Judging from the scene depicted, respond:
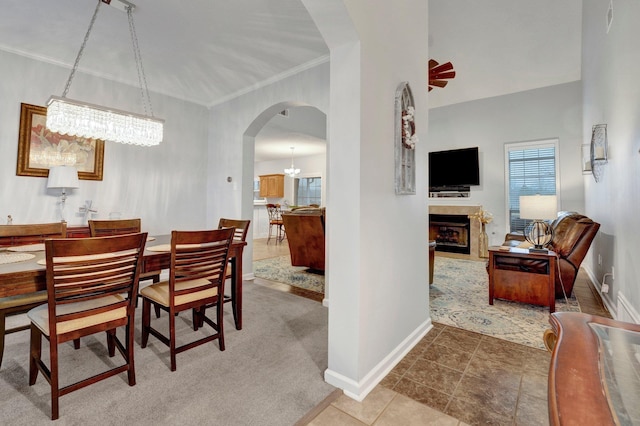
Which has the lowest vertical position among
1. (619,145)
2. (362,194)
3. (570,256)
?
(570,256)

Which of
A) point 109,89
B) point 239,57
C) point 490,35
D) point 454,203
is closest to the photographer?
point 239,57

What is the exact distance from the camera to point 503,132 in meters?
5.68

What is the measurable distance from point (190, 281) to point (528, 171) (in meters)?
6.02

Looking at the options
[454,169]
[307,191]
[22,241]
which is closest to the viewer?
[22,241]

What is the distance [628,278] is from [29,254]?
14.5 feet

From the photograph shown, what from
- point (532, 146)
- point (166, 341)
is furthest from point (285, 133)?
point (166, 341)

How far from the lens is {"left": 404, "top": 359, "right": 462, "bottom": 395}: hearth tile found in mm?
1744

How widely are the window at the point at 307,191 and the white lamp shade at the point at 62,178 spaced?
262 inches

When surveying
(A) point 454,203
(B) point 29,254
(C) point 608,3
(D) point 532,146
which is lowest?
(B) point 29,254

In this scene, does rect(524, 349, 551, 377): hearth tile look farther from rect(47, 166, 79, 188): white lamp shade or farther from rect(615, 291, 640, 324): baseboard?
rect(47, 166, 79, 188): white lamp shade

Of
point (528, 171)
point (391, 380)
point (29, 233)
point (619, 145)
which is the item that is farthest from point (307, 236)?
point (528, 171)

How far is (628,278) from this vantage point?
7.73 ft

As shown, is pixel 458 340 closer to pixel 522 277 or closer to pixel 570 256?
pixel 522 277

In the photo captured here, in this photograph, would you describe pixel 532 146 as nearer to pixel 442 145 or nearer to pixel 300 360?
pixel 442 145
